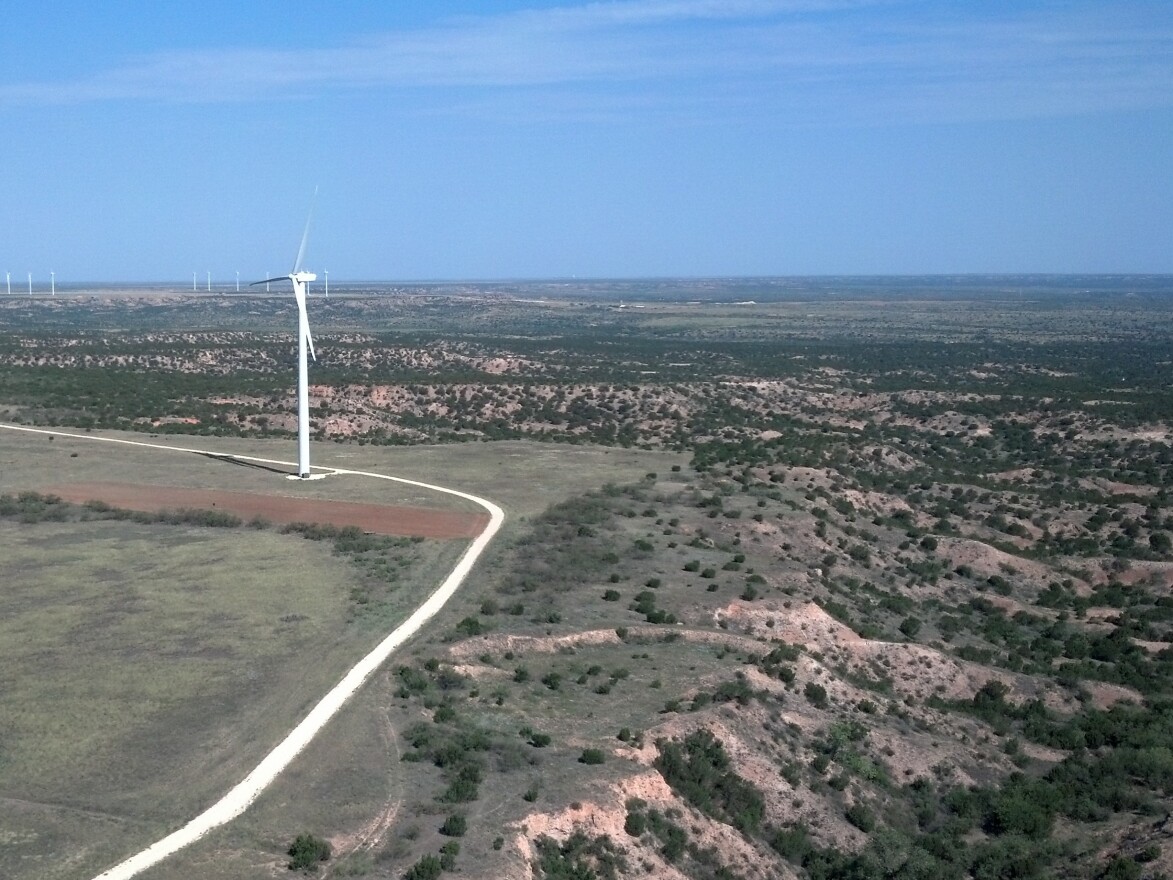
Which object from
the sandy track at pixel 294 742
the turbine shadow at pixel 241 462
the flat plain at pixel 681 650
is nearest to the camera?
the sandy track at pixel 294 742

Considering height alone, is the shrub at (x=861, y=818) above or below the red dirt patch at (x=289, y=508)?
below

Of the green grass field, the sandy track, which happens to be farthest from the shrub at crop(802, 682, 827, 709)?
the green grass field

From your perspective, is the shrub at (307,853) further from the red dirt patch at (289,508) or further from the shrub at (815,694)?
the red dirt patch at (289,508)

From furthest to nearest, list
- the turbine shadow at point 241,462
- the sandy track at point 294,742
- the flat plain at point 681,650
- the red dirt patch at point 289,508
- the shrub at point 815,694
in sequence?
the turbine shadow at point 241,462
the red dirt patch at point 289,508
the shrub at point 815,694
the flat plain at point 681,650
the sandy track at point 294,742

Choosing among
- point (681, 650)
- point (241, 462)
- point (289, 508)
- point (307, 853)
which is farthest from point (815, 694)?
point (241, 462)

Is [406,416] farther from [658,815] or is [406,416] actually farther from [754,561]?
[658,815]

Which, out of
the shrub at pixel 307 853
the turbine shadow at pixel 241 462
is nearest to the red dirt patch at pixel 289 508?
the turbine shadow at pixel 241 462

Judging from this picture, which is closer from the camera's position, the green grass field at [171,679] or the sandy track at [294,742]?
the sandy track at [294,742]
